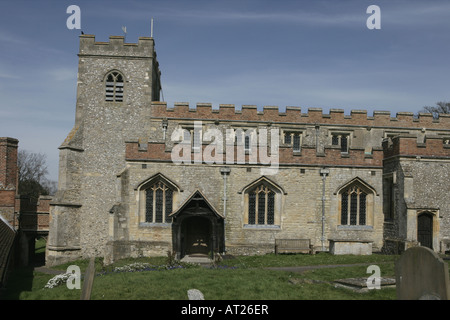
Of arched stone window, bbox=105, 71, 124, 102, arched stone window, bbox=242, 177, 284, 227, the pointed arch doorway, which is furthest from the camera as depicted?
arched stone window, bbox=105, 71, 124, 102

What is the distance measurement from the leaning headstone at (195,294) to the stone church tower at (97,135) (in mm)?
13240

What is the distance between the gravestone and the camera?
21.1 ft

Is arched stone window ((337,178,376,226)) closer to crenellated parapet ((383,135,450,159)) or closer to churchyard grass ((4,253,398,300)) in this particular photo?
crenellated parapet ((383,135,450,159))

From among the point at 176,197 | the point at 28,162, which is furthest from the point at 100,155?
the point at 28,162

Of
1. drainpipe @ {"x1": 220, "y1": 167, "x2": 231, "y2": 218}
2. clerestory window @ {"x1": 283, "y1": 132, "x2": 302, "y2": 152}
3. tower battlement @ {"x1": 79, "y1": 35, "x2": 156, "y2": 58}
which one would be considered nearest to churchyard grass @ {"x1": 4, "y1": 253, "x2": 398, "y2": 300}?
drainpipe @ {"x1": 220, "y1": 167, "x2": 231, "y2": 218}

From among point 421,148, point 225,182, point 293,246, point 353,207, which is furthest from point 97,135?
point 421,148

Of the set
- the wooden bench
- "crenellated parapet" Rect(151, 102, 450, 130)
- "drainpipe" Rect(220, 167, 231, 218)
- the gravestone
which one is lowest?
the wooden bench

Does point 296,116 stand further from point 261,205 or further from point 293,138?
point 261,205

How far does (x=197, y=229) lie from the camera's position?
19.3 meters

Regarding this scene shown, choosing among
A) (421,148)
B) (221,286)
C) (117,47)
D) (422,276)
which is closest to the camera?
(422,276)

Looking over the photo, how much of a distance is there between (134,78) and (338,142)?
41.4 feet

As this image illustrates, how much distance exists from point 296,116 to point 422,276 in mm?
18278

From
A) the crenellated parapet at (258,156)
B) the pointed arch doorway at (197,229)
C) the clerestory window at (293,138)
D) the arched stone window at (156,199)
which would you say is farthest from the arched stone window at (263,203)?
the clerestory window at (293,138)

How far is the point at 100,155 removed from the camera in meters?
22.5
